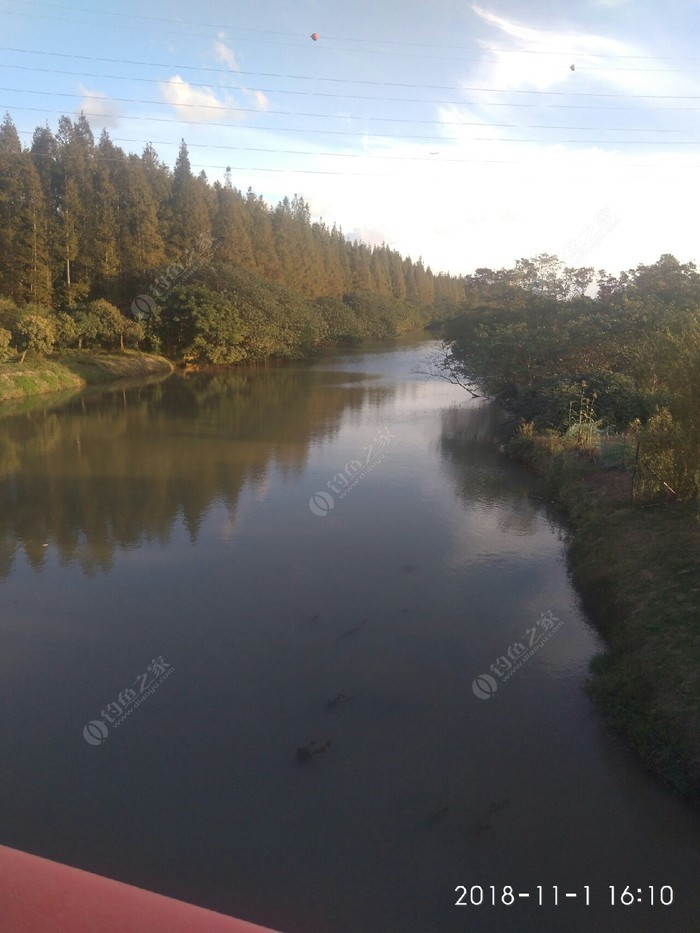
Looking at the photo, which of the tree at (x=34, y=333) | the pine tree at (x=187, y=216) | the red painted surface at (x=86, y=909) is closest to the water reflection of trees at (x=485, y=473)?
the red painted surface at (x=86, y=909)

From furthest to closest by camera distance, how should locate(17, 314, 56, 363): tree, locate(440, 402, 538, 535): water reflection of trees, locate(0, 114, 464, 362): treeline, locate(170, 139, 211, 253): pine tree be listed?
locate(170, 139, 211, 253): pine tree → locate(0, 114, 464, 362): treeline → locate(17, 314, 56, 363): tree → locate(440, 402, 538, 535): water reflection of trees

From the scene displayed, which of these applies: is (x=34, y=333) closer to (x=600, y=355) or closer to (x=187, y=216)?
(x=187, y=216)

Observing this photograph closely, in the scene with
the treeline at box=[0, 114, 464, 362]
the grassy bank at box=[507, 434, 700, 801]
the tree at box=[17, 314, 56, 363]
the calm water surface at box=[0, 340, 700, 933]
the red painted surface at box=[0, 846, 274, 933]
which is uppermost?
the treeline at box=[0, 114, 464, 362]

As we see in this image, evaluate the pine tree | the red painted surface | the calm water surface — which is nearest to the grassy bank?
the calm water surface

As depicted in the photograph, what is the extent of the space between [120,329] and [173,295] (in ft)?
13.5

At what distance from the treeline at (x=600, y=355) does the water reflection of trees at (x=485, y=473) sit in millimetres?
1157

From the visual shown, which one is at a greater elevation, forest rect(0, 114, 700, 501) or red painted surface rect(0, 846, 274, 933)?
forest rect(0, 114, 700, 501)

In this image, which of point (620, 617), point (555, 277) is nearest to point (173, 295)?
point (555, 277)

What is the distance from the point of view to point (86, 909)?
134 centimetres

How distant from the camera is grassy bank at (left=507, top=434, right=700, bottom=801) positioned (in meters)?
5.31

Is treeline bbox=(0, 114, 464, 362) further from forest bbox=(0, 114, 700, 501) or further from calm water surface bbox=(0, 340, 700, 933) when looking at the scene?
calm water surface bbox=(0, 340, 700, 933)

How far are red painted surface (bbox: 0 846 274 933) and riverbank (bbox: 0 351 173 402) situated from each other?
25287 millimetres

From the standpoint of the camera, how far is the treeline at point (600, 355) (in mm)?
8930

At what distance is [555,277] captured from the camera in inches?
971
